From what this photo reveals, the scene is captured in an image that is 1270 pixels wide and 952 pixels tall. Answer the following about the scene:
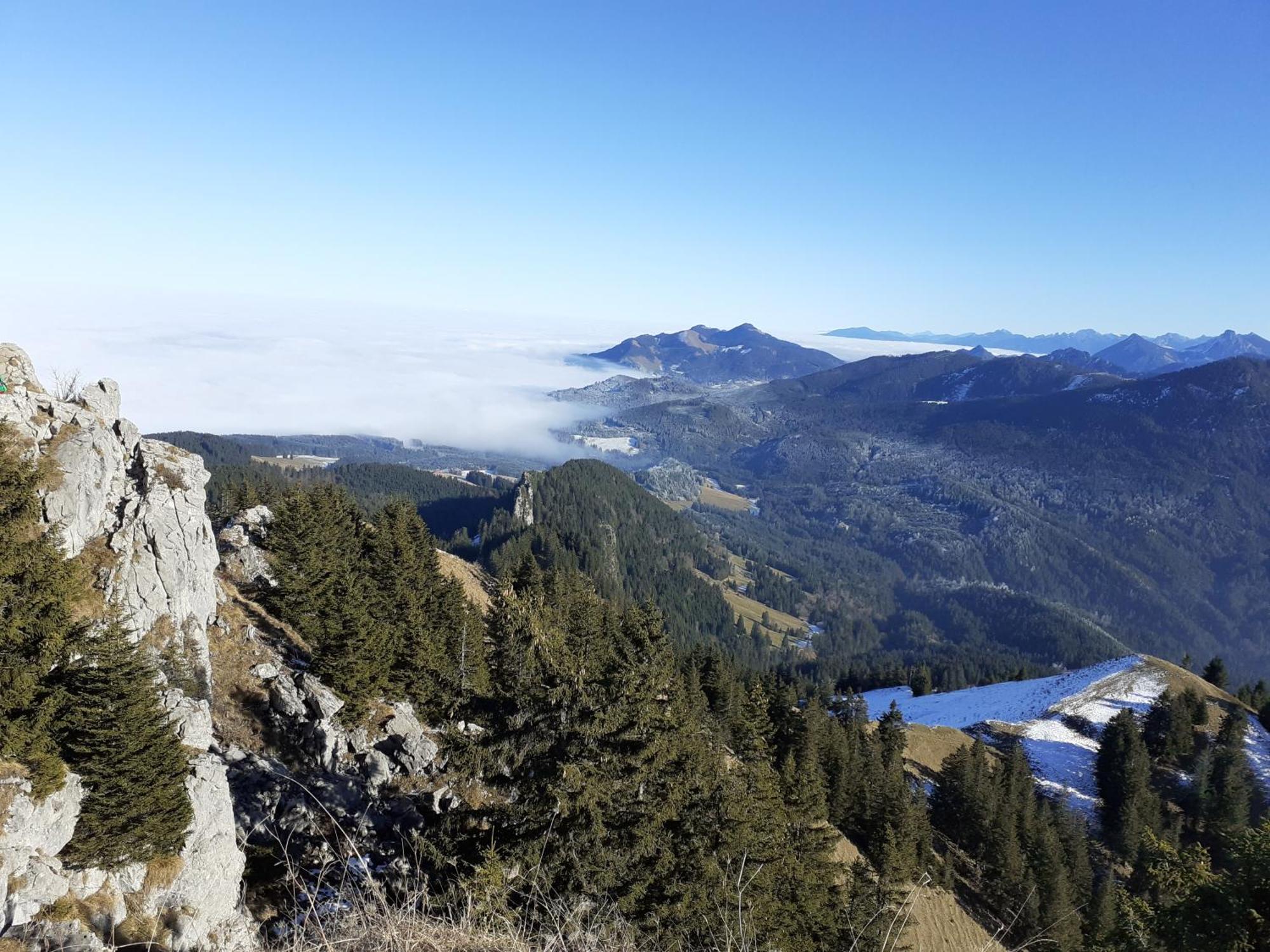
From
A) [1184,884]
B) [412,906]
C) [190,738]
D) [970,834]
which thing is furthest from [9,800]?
[970,834]

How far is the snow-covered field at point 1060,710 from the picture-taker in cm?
8106

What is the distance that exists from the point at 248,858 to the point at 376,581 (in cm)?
1994

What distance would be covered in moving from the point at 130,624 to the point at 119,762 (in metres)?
12.7

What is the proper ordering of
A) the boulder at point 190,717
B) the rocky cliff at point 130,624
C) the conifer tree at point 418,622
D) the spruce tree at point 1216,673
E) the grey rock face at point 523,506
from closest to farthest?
1. the rocky cliff at point 130,624
2. the boulder at point 190,717
3. the conifer tree at point 418,622
4. the spruce tree at point 1216,673
5. the grey rock face at point 523,506

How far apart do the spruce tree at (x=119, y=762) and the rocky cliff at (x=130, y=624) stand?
0.45 metres

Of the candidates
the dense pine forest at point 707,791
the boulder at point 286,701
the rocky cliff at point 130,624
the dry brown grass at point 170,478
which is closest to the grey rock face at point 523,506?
the dense pine forest at point 707,791

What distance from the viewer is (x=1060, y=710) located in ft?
307

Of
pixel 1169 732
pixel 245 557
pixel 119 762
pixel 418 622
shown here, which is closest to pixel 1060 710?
pixel 1169 732

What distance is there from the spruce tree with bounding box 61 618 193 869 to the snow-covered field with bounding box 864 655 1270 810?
302 ft

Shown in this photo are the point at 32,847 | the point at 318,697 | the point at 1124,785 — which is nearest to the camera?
the point at 32,847

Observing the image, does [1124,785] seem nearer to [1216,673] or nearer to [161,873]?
[1216,673]

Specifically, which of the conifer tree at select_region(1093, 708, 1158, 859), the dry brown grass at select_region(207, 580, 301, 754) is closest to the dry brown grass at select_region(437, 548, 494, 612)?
the dry brown grass at select_region(207, 580, 301, 754)

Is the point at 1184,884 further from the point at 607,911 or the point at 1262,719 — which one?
the point at 1262,719

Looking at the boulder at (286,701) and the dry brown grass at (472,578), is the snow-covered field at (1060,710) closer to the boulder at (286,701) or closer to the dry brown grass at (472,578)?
the dry brown grass at (472,578)
